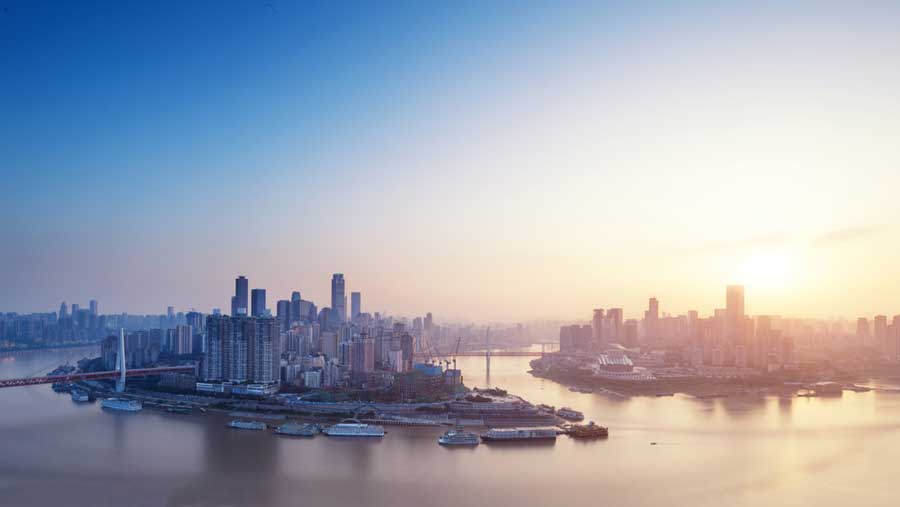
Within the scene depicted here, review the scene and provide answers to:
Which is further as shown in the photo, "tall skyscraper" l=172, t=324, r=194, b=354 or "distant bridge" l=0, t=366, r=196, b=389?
"tall skyscraper" l=172, t=324, r=194, b=354

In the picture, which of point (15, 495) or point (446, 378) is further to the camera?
point (446, 378)

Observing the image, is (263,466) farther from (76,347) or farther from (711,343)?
(76,347)

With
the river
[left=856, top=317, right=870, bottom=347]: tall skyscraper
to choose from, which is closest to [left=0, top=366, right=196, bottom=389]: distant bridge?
the river

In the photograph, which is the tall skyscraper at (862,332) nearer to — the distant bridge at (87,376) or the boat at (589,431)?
the boat at (589,431)

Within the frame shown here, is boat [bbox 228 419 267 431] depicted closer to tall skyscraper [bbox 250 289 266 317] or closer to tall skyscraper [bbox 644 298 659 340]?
tall skyscraper [bbox 250 289 266 317]

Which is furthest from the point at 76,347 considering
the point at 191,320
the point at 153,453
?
the point at 153,453

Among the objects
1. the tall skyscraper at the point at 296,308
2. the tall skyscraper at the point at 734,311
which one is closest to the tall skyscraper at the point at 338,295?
the tall skyscraper at the point at 296,308

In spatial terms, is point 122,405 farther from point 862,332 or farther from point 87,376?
point 862,332
